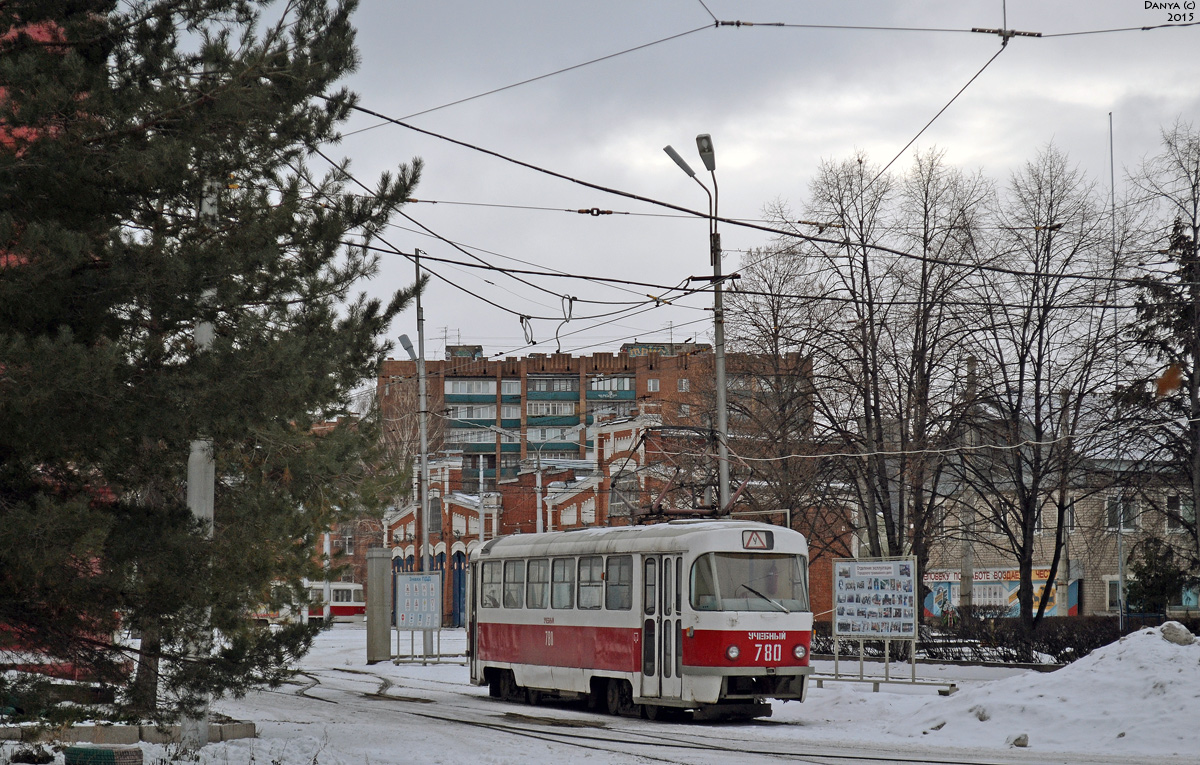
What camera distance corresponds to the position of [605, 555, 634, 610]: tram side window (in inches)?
722

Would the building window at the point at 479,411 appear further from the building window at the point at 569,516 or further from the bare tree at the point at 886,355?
the bare tree at the point at 886,355

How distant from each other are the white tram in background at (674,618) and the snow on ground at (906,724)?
0.53m

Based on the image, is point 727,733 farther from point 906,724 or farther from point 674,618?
point 906,724

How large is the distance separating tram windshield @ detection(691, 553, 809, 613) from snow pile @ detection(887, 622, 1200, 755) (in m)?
2.22

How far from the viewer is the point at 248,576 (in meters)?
10.3

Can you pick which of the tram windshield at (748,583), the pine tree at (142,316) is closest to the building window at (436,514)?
the tram windshield at (748,583)

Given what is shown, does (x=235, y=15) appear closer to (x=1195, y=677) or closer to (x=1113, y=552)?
(x=1195, y=677)

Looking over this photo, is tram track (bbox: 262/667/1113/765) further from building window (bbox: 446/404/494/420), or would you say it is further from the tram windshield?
building window (bbox: 446/404/494/420)

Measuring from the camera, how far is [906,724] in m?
16.3

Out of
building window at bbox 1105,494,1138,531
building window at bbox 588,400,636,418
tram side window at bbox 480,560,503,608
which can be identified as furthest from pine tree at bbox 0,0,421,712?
building window at bbox 588,400,636,418

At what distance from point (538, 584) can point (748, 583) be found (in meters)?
4.38

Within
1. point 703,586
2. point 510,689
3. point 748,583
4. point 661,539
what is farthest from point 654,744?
point 510,689

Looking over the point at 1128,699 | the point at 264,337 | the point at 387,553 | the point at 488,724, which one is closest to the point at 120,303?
the point at 264,337

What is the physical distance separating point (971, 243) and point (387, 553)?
1587 centimetres
